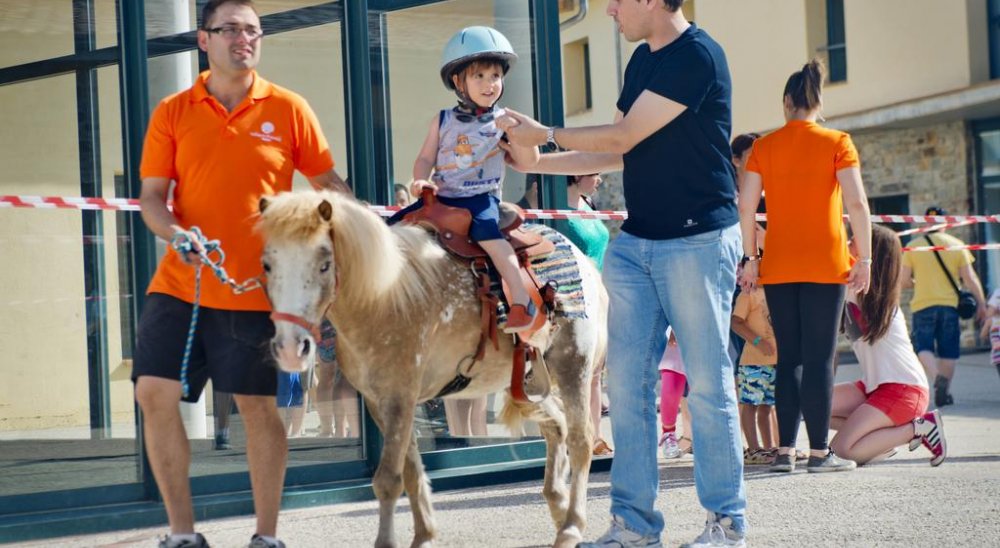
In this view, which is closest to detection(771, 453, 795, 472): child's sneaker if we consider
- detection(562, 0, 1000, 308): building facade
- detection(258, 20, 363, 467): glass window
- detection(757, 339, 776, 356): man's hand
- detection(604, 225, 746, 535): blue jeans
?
detection(757, 339, 776, 356): man's hand

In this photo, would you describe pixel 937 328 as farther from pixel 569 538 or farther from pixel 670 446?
pixel 569 538

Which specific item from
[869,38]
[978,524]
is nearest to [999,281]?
[869,38]

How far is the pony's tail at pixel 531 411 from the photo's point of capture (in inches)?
249

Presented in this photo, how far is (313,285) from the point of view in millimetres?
4922

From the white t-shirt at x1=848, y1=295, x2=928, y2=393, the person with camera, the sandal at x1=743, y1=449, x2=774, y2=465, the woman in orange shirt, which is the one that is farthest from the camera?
the person with camera

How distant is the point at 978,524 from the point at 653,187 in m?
2.13

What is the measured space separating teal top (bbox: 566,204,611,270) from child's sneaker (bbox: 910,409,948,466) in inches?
82.7

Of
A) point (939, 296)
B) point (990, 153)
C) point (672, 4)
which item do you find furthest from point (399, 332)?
point (990, 153)

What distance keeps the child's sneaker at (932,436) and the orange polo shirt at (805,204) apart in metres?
1.02

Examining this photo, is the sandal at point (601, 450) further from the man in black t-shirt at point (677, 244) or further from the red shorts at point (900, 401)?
the man in black t-shirt at point (677, 244)

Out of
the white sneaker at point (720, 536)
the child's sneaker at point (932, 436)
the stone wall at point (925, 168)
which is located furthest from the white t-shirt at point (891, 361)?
the stone wall at point (925, 168)

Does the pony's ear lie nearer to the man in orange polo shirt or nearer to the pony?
the pony

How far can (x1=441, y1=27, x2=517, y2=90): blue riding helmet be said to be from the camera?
5844 mm

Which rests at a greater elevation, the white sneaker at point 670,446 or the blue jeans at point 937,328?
the blue jeans at point 937,328
